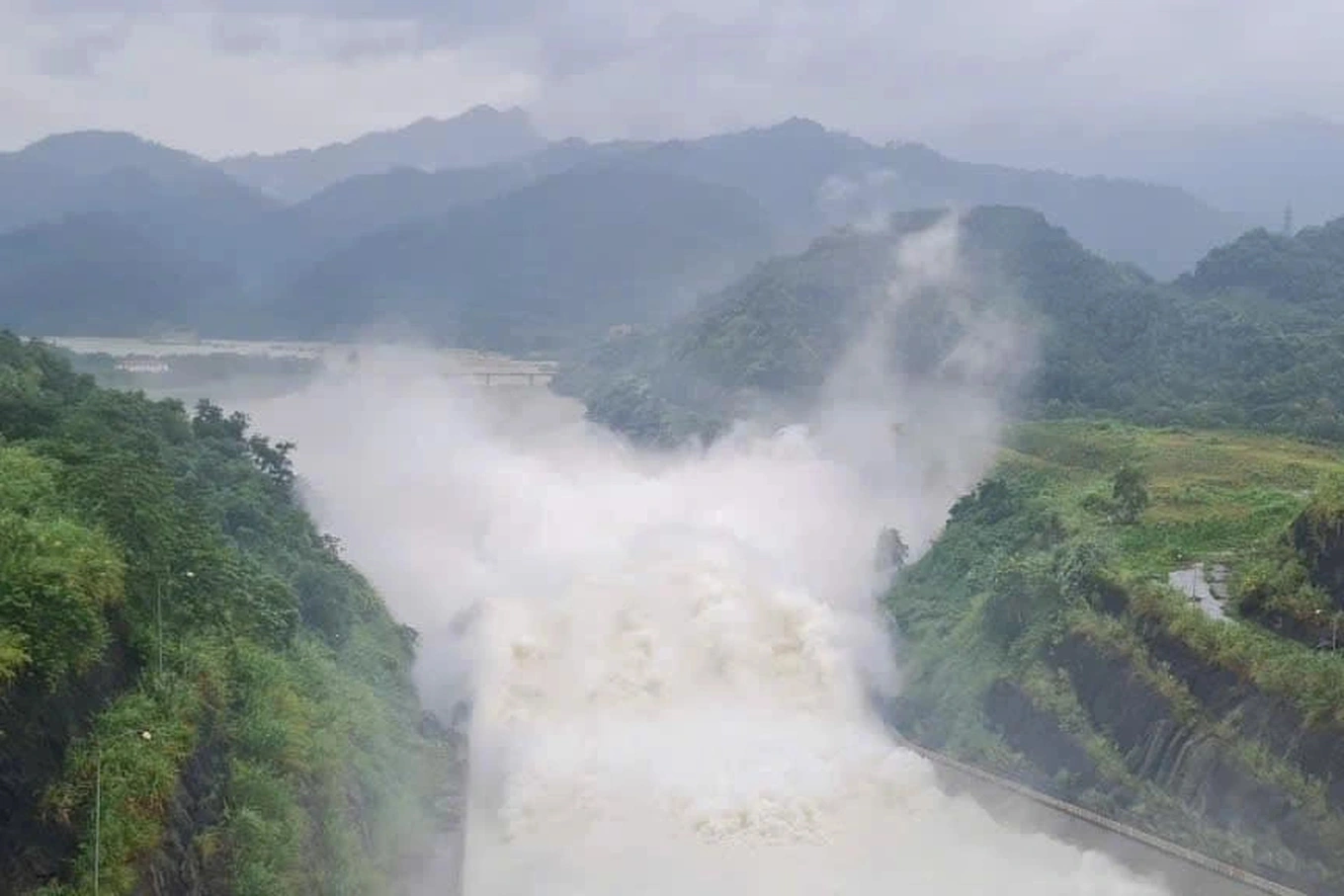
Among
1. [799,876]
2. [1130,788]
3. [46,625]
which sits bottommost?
[799,876]

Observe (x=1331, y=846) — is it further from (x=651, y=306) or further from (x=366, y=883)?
(x=651, y=306)

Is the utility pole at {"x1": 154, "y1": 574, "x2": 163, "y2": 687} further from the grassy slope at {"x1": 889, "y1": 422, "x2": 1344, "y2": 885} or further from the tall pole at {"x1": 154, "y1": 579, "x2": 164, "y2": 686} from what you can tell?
the grassy slope at {"x1": 889, "y1": 422, "x2": 1344, "y2": 885}

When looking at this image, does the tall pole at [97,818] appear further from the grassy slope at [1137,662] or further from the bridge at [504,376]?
the bridge at [504,376]

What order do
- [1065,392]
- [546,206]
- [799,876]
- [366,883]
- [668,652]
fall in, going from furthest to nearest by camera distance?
[546,206] < [1065,392] < [668,652] < [799,876] < [366,883]

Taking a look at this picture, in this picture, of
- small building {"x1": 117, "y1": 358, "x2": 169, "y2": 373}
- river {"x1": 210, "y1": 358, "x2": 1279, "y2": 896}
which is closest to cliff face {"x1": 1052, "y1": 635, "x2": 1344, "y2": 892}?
river {"x1": 210, "y1": 358, "x2": 1279, "y2": 896}

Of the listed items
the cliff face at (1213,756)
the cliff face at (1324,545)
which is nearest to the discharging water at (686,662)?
the cliff face at (1213,756)

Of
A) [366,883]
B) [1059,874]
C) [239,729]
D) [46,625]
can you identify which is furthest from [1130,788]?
[46,625]

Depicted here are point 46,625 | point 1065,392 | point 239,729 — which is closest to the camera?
point 46,625

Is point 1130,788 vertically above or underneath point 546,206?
underneath
